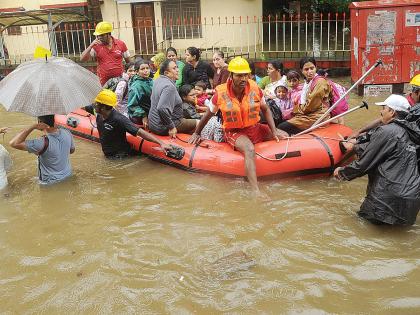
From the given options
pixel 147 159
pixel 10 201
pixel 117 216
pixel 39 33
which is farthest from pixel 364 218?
pixel 39 33

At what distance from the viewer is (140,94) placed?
22.4 ft

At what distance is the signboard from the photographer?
9656 mm

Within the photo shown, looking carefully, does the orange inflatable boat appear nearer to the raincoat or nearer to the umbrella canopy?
the raincoat

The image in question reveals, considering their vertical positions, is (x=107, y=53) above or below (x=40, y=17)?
below

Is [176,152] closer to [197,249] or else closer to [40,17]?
[197,249]

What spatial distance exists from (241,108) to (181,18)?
394 inches

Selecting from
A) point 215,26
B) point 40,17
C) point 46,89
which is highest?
point 40,17

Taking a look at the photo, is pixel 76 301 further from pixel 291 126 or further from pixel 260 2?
pixel 260 2

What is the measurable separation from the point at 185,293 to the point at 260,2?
13.3 m

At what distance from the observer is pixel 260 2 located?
603 inches

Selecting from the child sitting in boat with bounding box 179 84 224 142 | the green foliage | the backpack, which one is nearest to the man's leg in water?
the child sitting in boat with bounding box 179 84 224 142

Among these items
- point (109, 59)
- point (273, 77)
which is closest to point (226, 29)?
point (109, 59)

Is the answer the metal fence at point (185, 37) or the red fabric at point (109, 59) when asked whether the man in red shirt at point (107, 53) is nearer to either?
the red fabric at point (109, 59)

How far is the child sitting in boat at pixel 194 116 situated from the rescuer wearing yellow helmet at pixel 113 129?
61cm
